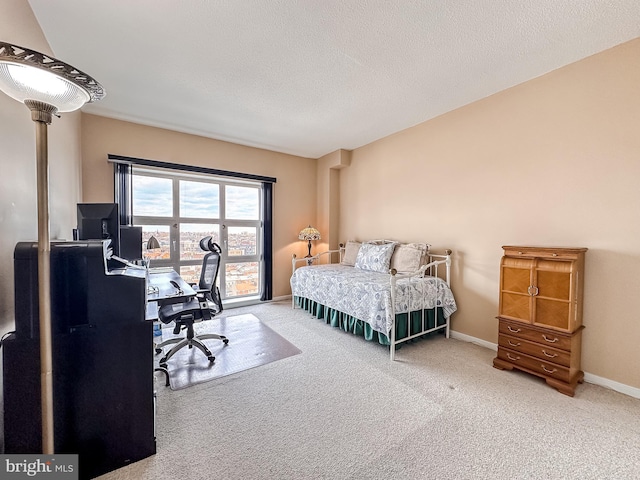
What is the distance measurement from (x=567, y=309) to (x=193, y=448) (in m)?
2.83

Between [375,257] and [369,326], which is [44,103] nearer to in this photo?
[369,326]

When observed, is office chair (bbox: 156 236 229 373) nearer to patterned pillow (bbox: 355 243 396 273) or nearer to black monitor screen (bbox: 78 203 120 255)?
black monitor screen (bbox: 78 203 120 255)

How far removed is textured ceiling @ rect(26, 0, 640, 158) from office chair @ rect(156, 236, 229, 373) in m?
1.64

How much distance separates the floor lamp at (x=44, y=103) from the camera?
0.92 metres

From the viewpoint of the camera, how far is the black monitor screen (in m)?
2.02

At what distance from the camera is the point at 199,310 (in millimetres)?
2525

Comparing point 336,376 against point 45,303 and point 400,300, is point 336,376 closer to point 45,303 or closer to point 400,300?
point 400,300

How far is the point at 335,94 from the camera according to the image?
9.26ft

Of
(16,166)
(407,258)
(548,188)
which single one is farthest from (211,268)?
(548,188)

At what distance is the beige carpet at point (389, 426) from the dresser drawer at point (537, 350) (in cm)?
23

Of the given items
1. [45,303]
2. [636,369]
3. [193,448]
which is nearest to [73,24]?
[45,303]

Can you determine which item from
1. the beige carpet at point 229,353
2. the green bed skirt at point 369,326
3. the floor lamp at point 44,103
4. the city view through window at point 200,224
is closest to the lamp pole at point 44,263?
the floor lamp at point 44,103

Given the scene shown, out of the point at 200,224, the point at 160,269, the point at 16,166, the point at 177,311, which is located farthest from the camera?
the point at 200,224

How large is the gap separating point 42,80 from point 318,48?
71.0 inches
